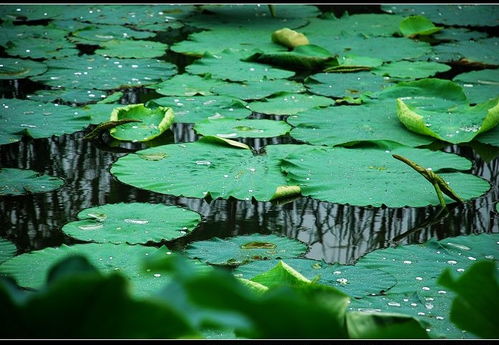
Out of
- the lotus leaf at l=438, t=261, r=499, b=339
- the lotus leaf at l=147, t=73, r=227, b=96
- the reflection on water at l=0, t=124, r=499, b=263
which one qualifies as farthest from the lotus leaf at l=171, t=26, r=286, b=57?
the lotus leaf at l=438, t=261, r=499, b=339

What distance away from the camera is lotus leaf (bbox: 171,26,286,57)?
14.4ft

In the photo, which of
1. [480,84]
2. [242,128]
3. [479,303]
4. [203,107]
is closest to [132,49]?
[203,107]

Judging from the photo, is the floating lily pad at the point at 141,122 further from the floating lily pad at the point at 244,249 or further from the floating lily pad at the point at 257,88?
the floating lily pad at the point at 244,249

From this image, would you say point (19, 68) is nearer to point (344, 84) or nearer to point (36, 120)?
point (36, 120)

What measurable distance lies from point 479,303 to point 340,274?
4.60 feet

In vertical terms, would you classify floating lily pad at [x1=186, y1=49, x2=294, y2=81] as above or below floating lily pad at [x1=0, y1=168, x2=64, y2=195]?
above

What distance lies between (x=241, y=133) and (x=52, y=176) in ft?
2.46

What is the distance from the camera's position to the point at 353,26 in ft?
16.9

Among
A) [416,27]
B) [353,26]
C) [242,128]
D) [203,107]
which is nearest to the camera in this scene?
[242,128]

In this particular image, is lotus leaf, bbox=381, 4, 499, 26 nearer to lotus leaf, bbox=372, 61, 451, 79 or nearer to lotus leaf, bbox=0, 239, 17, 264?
lotus leaf, bbox=372, 61, 451, 79

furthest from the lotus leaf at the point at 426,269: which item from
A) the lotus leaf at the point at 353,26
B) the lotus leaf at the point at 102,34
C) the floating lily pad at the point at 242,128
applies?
the lotus leaf at the point at 102,34

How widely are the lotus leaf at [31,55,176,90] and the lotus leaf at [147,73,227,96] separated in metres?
0.08

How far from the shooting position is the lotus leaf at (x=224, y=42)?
14.4 ft

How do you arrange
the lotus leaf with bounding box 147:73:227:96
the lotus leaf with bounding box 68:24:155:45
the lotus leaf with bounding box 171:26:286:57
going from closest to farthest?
the lotus leaf with bounding box 147:73:227:96
the lotus leaf with bounding box 171:26:286:57
the lotus leaf with bounding box 68:24:155:45
